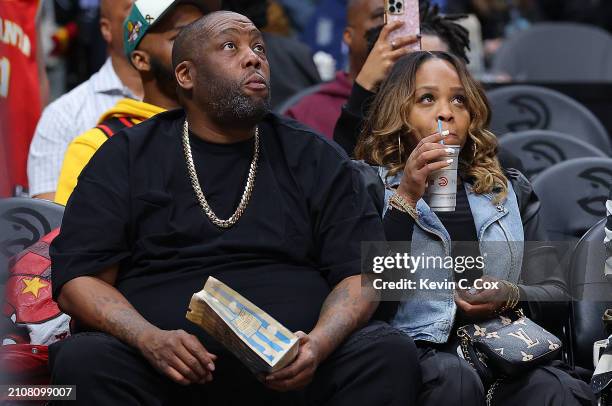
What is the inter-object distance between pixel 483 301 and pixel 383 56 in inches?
49.8

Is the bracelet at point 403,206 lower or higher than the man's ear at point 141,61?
lower

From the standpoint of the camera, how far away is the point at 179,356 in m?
3.57

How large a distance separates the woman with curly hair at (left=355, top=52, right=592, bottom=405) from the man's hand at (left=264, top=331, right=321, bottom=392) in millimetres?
439

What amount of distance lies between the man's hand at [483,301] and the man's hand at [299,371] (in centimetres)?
63

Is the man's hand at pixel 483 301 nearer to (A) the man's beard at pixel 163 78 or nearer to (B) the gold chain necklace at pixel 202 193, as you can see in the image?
(B) the gold chain necklace at pixel 202 193

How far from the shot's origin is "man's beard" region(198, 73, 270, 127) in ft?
13.4

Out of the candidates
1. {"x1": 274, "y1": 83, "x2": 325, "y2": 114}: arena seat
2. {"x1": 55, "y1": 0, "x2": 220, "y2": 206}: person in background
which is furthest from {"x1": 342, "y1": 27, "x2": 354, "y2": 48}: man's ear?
{"x1": 55, "y1": 0, "x2": 220, "y2": 206}: person in background

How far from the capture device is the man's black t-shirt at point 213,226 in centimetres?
385

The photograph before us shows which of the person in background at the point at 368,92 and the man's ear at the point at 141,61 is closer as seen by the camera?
the person in background at the point at 368,92

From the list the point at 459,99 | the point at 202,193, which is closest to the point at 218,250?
the point at 202,193

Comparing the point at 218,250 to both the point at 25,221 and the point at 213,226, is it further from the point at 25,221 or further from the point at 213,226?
the point at 25,221

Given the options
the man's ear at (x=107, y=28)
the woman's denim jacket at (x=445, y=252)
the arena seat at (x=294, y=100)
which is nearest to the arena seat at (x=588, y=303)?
the woman's denim jacket at (x=445, y=252)

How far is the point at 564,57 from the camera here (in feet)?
29.1

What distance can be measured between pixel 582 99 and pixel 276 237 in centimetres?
393
